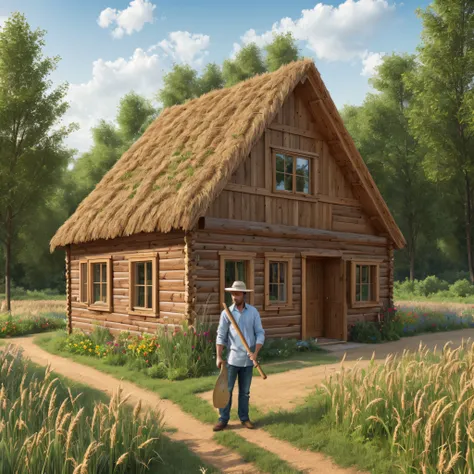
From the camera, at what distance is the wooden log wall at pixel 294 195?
13320 millimetres

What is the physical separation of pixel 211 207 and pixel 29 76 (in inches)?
542

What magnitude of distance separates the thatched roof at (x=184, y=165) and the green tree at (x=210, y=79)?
19.4m

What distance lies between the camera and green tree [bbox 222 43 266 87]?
3566 centimetres

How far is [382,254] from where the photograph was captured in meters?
17.3

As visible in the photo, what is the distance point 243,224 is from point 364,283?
5.60m

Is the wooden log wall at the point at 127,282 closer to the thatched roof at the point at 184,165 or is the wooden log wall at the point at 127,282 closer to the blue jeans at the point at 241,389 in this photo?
the thatched roof at the point at 184,165

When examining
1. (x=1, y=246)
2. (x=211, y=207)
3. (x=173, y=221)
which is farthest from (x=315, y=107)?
(x=1, y=246)

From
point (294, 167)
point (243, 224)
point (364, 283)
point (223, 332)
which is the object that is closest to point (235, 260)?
point (243, 224)

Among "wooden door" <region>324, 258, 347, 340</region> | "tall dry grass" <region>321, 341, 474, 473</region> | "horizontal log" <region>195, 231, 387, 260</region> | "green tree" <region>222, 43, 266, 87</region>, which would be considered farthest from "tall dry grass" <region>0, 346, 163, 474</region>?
"green tree" <region>222, 43, 266, 87</region>

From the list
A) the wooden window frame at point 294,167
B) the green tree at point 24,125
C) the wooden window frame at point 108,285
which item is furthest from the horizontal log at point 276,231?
the green tree at point 24,125

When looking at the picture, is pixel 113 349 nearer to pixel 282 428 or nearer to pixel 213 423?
pixel 213 423

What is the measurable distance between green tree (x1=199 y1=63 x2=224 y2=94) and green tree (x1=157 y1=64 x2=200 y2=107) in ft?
1.33

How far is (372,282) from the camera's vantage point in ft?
55.5

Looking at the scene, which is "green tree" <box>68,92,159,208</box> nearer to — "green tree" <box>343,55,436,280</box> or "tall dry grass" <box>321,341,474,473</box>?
"green tree" <box>343,55,436,280</box>
